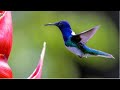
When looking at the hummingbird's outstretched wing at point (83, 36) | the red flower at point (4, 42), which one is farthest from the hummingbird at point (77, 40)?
the red flower at point (4, 42)

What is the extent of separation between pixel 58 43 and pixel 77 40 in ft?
0.63

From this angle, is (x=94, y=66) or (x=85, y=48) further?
(x=94, y=66)

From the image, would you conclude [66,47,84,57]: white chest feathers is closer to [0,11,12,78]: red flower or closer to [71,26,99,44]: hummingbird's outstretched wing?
[71,26,99,44]: hummingbird's outstretched wing

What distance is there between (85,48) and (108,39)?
0.21 meters

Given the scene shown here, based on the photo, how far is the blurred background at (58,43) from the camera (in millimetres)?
2357

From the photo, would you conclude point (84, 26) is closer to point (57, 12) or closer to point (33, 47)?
point (57, 12)

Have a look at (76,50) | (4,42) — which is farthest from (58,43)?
(4,42)

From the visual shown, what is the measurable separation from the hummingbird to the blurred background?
0.11ft

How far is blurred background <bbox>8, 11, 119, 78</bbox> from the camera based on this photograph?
2.36 metres

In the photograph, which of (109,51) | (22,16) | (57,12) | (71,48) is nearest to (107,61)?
(109,51)

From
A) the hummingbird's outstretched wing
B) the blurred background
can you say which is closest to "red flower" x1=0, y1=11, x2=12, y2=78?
the blurred background

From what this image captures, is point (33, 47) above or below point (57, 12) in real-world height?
below

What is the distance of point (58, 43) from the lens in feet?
8.05

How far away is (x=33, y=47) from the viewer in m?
2.40
